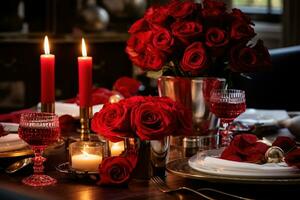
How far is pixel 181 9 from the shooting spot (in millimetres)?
1940

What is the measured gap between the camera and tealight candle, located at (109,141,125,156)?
1.71 m

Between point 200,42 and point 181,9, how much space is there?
100 mm


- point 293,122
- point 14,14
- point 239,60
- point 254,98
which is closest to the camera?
point 239,60

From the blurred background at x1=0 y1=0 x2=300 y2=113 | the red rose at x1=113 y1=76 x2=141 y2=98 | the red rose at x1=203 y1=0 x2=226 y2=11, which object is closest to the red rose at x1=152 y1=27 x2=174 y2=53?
the red rose at x1=203 y1=0 x2=226 y2=11

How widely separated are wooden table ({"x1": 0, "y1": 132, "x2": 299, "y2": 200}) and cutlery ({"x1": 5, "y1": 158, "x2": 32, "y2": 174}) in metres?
0.01

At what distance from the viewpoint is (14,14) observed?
15.4ft

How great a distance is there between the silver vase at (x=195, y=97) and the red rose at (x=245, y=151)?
32 centimetres

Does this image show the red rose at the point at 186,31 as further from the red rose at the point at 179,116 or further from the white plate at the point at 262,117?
the white plate at the point at 262,117

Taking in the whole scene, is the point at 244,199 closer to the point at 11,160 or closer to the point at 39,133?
the point at 39,133

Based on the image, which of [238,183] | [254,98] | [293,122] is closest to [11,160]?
[238,183]

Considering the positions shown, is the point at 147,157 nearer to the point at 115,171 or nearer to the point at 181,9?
the point at 115,171

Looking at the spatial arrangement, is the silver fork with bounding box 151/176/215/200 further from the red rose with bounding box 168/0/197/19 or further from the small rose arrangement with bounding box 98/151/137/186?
the red rose with bounding box 168/0/197/19

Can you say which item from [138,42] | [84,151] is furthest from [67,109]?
[84,151]

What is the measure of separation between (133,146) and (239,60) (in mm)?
431
